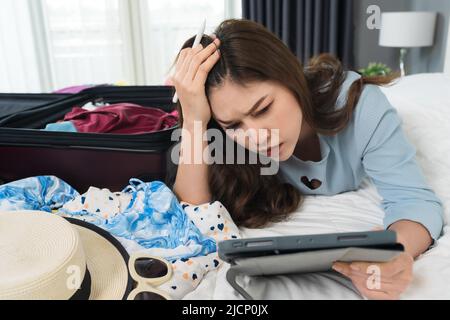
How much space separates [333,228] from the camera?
2.79ft

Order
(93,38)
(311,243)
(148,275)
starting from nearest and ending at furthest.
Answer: (311,243) < (148,275) < (93,38)

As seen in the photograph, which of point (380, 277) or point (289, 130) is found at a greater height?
point (289, 130)

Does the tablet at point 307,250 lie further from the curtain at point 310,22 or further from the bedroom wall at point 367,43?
the bedroom wall at point 367,43

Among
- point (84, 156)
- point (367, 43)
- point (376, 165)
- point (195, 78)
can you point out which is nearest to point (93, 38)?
point (367, 43)

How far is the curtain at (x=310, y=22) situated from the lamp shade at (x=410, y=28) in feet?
1.40

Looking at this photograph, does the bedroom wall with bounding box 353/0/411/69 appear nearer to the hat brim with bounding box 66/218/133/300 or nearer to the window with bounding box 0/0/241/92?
the window with bounding box 0/0/241/92

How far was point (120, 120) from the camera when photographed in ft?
3.57

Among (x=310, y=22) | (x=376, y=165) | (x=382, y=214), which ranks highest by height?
(x=310, y=22)

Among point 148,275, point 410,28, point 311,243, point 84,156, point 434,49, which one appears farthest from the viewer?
point 434,49

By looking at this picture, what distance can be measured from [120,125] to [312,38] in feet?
6.62

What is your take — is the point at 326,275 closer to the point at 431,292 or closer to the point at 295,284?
the point at 295,284

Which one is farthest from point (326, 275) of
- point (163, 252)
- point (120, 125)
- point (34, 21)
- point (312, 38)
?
point (34, 21)

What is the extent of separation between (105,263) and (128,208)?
23cm

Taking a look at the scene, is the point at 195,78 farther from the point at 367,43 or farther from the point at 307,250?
the point at 367,43
